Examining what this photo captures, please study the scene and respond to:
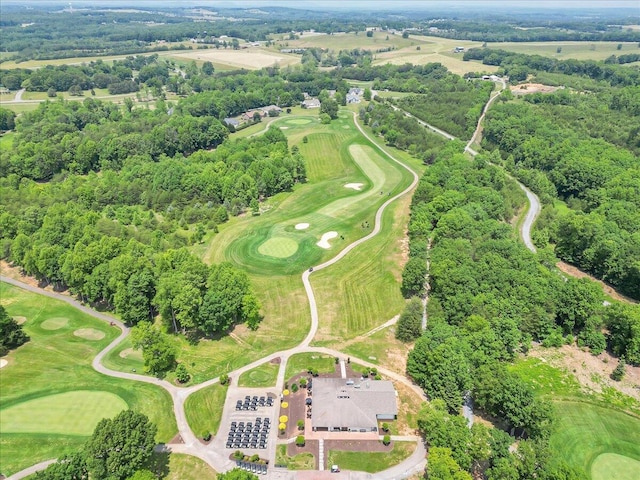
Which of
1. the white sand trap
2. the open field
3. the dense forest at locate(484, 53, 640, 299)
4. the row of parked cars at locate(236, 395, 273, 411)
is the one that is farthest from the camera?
the white sand trap

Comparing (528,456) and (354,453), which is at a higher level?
(528,456)

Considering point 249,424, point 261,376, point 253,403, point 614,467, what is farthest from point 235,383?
point 614,467

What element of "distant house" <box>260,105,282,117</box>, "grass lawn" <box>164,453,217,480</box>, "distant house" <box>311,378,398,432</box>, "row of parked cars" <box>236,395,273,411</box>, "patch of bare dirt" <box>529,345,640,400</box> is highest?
"distant house" <box>311,378,398,432</box>

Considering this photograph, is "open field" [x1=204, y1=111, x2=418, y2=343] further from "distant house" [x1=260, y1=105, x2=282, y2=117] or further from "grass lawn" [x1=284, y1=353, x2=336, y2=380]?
"distant house" [x1=260, y1=105, x2=282, y2=117]

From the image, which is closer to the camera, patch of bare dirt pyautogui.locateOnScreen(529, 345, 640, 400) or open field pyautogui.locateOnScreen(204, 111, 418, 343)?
patch of bare dirt pyautogui.locateOnScreen(529, 345, 640, 400)

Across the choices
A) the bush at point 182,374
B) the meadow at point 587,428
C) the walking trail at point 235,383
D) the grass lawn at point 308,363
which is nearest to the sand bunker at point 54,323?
the walking trail at point 235,383

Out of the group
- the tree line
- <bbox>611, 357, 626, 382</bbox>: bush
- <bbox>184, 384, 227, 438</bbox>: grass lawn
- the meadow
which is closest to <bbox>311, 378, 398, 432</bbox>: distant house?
the tree line

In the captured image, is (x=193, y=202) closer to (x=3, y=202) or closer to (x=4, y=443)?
(x=3, y=202)

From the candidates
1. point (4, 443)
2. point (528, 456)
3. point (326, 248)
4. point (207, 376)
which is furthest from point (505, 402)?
point (4, 443)
